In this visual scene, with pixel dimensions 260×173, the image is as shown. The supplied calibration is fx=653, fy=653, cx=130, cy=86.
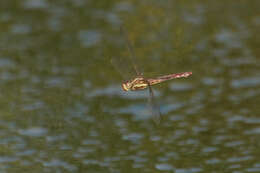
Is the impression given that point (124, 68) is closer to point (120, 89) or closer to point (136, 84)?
point (136, 84)

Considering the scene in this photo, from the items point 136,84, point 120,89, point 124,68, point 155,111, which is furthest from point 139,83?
point 120,89

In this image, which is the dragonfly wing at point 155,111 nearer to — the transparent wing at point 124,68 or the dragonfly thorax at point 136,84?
the dragonfly thorax at point 136,84

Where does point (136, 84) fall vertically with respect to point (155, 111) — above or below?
above

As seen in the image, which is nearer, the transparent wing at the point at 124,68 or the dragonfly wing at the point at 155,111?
the transparent wing at the point at 124,68

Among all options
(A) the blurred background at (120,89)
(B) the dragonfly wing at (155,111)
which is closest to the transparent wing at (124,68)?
(A) the blurred background at (120,89)

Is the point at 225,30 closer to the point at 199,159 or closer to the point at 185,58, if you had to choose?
the point at 185,58

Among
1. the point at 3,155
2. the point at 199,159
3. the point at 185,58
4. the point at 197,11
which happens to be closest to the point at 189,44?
the point at 185,58

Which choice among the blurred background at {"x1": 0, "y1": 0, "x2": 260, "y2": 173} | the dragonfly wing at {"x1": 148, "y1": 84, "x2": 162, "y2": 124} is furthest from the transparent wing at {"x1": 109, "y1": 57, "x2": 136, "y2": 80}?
the dragonfly wing at {"x1": 148, "y1": 84, "x2": 162, "y2": 124}

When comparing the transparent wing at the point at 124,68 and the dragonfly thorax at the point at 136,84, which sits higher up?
the transparent wing at the point at 124,68
